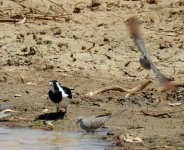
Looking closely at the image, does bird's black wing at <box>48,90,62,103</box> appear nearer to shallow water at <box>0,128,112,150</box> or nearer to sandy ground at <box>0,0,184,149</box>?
sandy ground at <box>0,0,184,149</box>

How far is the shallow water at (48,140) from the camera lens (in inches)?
344

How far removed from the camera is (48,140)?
29.8ft

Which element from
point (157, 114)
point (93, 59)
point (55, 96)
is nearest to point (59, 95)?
point (55, 96)

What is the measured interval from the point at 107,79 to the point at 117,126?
6.77 feet

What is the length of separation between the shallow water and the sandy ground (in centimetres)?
27

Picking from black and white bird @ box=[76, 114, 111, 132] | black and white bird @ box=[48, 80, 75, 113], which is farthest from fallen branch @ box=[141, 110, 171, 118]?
black and white bird @ box=[48, 80, 75, 113]

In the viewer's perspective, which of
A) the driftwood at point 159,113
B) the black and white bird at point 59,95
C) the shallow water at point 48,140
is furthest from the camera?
the black and white bird at point 59,95

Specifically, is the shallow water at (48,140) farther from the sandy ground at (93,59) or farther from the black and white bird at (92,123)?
the sandy ground at (93,59)

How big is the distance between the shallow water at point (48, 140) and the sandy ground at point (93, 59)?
0.27m

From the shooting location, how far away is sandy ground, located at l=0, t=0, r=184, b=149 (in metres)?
10.1

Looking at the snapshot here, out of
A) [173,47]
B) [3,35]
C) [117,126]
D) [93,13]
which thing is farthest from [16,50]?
[117,126]

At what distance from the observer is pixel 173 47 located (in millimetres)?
11969

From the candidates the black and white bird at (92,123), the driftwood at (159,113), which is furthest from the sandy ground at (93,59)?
the black and white bird at (92,123)

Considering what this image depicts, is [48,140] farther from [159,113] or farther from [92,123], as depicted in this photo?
[159,113]
